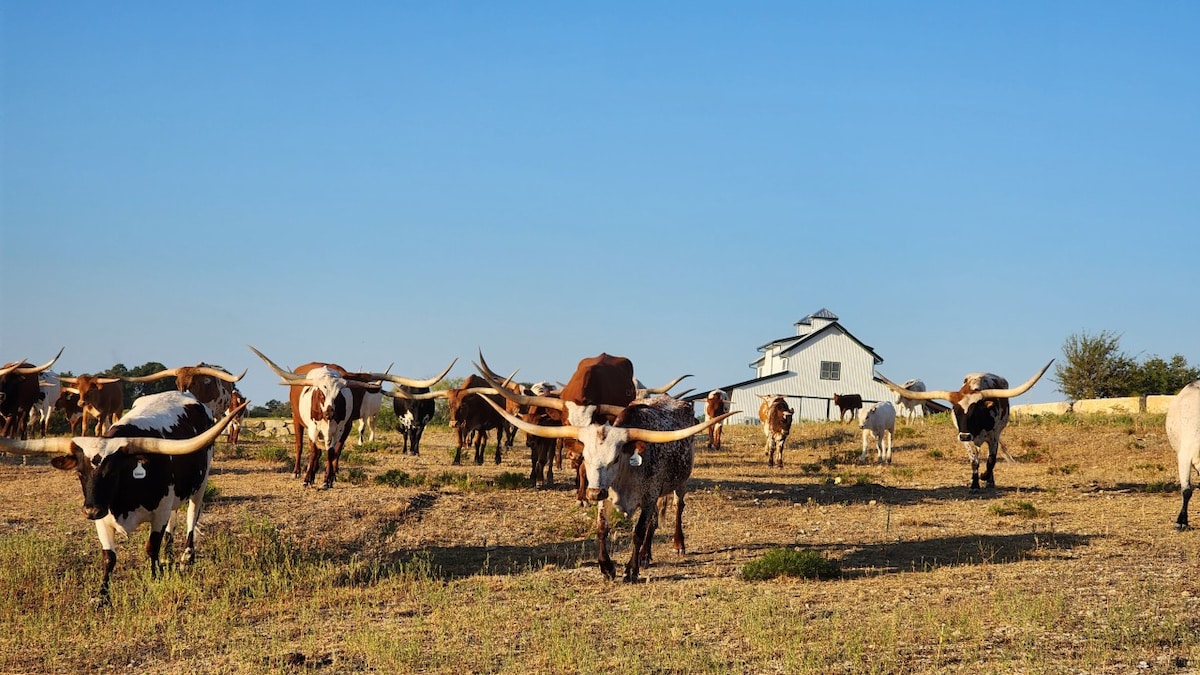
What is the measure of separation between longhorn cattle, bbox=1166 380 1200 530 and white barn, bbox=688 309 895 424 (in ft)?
160

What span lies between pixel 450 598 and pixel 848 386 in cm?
5608

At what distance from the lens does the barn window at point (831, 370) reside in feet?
211

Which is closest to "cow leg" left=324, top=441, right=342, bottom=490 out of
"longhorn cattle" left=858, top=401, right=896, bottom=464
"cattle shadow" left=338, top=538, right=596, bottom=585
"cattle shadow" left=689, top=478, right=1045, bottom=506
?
"cattle shadow" left=338, top=538, right=596, bottom=585

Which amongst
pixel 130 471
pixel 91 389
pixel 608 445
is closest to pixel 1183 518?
pixel 608 445

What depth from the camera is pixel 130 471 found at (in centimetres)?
1035

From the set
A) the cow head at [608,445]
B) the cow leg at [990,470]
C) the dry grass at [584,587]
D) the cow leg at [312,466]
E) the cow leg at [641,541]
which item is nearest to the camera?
the dry grass at [584,587]

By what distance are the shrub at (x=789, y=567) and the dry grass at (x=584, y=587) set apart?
14 cm

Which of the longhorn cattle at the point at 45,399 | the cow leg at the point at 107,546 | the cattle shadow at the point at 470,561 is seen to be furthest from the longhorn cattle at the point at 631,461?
the longhorn cattle at the point at 45,399

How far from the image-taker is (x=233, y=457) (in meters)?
23.6

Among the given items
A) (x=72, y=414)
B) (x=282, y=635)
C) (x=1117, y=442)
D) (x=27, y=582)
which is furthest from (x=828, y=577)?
(x=72, y=414)

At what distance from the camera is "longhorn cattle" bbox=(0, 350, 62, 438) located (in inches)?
902

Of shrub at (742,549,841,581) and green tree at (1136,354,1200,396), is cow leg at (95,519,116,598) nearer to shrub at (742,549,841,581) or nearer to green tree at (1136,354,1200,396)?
shrub at (742,549,841,581)

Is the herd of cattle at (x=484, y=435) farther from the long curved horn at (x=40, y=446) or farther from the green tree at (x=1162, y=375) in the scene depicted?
the green tree at (x=1162, y=375)

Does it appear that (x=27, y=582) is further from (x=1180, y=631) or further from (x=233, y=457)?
(x=233, y=457)
